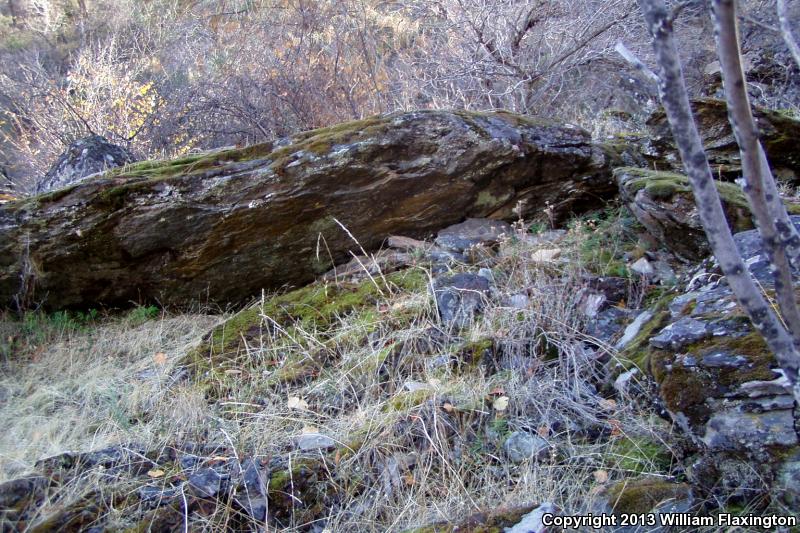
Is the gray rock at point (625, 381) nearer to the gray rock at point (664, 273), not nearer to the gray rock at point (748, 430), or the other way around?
the gray rock at point (748, 430)

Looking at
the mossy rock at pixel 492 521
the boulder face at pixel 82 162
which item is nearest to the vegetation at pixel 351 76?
the boulder face at pixel 82 162

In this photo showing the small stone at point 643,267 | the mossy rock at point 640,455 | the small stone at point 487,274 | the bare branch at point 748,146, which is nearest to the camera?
the bare branch at point 748,146

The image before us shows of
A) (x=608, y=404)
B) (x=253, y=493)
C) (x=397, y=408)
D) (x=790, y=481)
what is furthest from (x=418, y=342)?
(x=790, y=481)

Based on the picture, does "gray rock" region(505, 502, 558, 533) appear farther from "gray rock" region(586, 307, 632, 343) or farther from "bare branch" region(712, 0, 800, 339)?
"gray rock" region(586, 307, 632, 343)

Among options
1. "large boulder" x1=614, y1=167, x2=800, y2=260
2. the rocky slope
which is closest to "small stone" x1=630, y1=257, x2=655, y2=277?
the rocky slope

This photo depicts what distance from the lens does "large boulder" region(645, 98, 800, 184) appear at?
4387 millimetres

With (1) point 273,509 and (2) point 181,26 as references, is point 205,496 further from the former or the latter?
(2) point 181,26

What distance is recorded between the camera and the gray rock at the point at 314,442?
282 centimetres

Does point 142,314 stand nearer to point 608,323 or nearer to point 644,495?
point 608,323

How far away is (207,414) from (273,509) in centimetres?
81


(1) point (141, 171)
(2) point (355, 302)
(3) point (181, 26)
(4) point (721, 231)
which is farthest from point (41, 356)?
(3) point (181, 26)

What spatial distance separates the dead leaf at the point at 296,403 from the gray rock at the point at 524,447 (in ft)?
3.48

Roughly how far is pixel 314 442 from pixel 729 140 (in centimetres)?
363

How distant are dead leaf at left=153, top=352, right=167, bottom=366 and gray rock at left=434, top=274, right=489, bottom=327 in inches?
70.2
